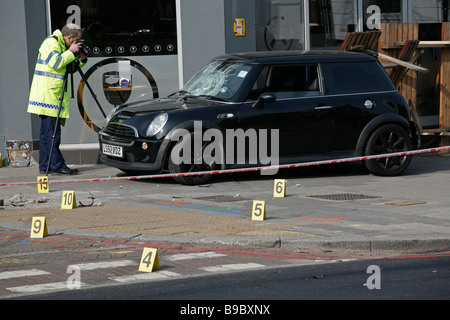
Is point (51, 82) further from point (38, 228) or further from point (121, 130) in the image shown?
point (38, 228)

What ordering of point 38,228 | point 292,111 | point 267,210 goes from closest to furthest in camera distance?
1. point 38,228
2. point 267,210
3. point 292,111

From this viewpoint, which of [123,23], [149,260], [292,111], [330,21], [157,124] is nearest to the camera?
[149,260]

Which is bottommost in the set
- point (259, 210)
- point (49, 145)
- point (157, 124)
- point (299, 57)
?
point (259, 210)

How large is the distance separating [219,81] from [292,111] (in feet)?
3.79

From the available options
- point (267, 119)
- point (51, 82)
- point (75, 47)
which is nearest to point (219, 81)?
point (267, 119)

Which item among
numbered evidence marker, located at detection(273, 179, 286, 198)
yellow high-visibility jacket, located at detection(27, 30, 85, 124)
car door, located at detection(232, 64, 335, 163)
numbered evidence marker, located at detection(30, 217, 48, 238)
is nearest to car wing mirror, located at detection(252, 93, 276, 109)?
car door, located at detection(232, 64, 335, 163)

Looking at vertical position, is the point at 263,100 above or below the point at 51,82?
below

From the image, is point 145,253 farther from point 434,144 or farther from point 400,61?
point 434,144

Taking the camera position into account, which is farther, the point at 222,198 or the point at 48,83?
the point at 48,83

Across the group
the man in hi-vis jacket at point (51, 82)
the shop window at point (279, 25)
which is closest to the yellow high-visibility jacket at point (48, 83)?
the man in hi-vis jacket at point (51, 82)

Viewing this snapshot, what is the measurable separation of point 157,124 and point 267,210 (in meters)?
2.56

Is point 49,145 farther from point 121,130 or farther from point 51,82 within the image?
point 121,130

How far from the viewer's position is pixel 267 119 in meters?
11.9

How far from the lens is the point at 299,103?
12094 millimetres
